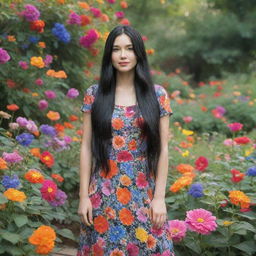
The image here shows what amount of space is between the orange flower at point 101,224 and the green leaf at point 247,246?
78cm

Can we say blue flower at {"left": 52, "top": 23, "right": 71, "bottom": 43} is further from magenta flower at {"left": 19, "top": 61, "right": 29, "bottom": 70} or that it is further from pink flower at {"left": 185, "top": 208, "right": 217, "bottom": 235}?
pink flower at {"left": 185, "top": 208, "right": 217, "bottom": 235}

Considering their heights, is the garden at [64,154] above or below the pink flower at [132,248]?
above

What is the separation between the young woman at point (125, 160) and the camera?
1.98 meters

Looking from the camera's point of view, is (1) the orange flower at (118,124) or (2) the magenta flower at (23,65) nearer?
(1) the orange flower at (118,124)

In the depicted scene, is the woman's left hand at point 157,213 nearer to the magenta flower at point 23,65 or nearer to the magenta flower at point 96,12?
the magenta flower at point 23,65

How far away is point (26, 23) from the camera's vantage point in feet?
11.7

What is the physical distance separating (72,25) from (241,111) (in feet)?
12.4

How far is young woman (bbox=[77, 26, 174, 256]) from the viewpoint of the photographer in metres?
1.98

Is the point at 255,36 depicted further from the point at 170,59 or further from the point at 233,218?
the point at 233,218

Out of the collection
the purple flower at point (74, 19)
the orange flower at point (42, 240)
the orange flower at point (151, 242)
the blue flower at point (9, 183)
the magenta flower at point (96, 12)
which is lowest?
the orange flower at point (42, 240)

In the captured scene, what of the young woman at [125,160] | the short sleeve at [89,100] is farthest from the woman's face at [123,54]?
the short sleeve at [89,100]

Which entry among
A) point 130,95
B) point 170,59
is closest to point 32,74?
point 130,95

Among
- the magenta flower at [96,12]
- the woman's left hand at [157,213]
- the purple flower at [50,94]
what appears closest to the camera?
the woman's left hand at [157,213]

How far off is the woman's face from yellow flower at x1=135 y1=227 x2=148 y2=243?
705 mm
